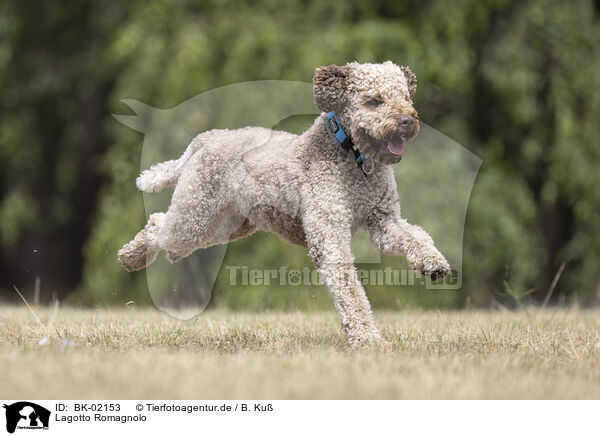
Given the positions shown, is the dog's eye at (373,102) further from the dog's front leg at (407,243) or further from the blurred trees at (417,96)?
the blurred trees at (417,96)

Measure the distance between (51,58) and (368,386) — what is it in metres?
7.42

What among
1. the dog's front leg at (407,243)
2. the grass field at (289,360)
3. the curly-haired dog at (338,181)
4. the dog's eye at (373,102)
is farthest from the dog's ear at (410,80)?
the grass field at (289,360)

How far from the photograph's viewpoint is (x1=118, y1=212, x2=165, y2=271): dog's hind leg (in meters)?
4.51

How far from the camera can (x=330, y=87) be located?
3.75 m

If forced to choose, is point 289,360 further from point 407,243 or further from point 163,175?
point 163,175

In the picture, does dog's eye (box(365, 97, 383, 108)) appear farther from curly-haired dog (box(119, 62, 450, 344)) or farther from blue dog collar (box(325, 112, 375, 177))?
blue dog collar (box(325, 112, 375, 177))

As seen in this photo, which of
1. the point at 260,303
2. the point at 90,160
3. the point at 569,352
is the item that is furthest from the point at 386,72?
the point at 90,160

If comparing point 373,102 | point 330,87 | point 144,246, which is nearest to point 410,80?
point 373,102

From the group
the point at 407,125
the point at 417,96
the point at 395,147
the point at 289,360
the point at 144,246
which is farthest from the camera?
the point at 417,96

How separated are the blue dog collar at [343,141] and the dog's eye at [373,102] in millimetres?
217

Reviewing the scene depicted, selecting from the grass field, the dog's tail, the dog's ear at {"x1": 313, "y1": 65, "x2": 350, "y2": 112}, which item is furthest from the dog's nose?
the dog's tail

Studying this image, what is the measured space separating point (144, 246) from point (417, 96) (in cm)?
383
